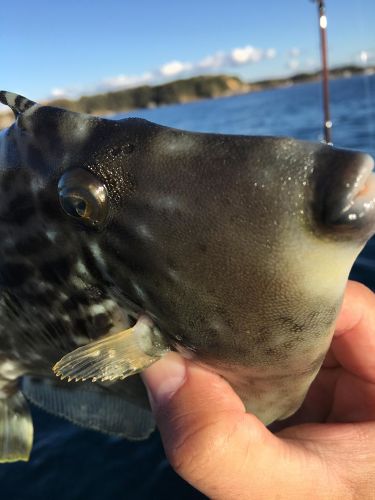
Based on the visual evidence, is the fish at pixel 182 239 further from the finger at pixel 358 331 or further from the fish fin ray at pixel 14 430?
the fish fin ray at pixel 14 430

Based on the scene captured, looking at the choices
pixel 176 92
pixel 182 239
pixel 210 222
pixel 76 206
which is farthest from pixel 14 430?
pixel 176 92

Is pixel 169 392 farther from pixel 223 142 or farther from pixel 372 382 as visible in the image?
pixel 372 382

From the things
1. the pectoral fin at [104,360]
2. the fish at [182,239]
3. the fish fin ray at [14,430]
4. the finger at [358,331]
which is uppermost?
the fish at [182,239]

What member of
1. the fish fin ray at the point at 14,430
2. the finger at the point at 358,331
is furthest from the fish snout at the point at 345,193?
the fish fin ray at the point at 14,430

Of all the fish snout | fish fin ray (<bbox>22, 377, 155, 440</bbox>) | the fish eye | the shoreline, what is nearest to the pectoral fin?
the fish eye

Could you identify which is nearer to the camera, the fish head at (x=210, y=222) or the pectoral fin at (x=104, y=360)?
the fish head at (x=210, y=222)

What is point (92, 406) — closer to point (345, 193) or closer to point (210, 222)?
point (210, 222)

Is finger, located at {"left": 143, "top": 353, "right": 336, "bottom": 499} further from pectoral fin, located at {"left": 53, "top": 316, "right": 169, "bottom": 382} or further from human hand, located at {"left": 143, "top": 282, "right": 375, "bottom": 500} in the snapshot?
pectoral fin, located at {"left": 53, "top": 316, "right": 169, "bottom": 382}

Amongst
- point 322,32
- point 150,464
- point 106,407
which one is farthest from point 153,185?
point 322,32
